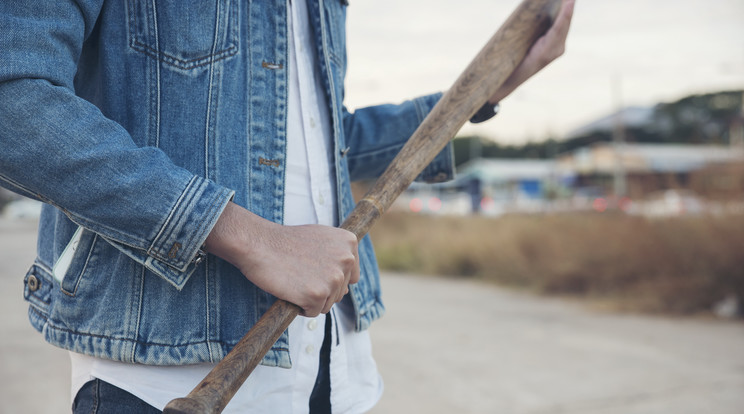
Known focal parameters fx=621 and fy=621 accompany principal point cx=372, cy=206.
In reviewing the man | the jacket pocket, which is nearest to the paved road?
the man

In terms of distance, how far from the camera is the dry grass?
5547mm

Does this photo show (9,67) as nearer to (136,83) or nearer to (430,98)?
(136,83)

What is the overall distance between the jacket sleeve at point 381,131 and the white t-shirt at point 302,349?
207mm

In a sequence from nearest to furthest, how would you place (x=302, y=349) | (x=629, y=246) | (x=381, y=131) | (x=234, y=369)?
(x=234, y=369) < (x=302, y=349) < (x=381, y=131) < (x=629, y=246)

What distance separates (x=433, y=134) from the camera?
0.99m

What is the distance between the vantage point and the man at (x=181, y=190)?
716 millimetres

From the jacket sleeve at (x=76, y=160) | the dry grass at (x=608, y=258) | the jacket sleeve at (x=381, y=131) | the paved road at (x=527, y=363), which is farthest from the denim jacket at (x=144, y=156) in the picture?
the dry grass at (x=608, y=258)

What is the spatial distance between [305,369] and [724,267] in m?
5.51

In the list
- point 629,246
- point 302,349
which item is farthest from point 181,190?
point 629,246

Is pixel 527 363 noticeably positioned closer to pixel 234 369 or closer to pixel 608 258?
pixel 608 258

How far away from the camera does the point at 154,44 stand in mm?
851

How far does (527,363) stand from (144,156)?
4.14 meters

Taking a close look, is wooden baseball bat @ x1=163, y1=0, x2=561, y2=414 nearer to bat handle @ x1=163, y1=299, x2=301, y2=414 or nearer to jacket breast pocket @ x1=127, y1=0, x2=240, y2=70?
bat handle @ x1=163, y1=299, x2=301, y2=414

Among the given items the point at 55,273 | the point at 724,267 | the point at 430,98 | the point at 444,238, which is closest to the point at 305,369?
the point at 55,273
